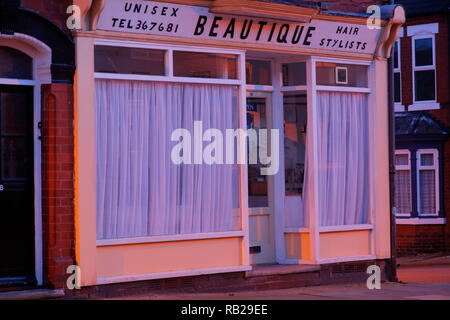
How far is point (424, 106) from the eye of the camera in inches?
1003

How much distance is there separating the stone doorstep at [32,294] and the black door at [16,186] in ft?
0.73

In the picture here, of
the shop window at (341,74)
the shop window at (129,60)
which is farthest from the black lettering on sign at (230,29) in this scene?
the shop window at (341,74)

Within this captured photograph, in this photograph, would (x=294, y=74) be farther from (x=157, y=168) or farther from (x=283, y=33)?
(x=157, y=168)

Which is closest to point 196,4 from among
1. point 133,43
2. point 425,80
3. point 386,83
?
point 133,43

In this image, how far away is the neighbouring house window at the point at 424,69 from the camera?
25.5 m

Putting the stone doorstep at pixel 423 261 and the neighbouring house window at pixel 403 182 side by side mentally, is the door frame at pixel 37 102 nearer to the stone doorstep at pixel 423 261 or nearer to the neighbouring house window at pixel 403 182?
the stone doorstep at pixel 423 261

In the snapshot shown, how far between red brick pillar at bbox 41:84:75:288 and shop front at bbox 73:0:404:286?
14 cm

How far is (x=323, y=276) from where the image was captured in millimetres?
14133

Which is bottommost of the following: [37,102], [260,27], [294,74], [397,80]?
[37,102]

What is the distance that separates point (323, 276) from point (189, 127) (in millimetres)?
3233

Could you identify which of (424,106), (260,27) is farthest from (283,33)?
(424,106)

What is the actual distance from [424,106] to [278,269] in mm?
13093

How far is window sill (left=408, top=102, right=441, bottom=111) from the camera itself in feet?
83.0

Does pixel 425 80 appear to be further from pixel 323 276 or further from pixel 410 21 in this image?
pixel 323 276
